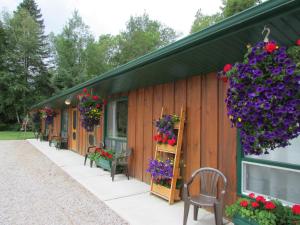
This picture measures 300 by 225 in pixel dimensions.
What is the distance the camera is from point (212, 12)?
2442 cm

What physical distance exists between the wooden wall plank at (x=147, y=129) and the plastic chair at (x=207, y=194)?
1.85 metres

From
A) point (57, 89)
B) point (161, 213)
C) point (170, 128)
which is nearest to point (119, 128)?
point (170, 128)

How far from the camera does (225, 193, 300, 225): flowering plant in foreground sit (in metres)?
2.09

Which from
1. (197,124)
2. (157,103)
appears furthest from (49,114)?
(197,124)

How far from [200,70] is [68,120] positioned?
8570 mm

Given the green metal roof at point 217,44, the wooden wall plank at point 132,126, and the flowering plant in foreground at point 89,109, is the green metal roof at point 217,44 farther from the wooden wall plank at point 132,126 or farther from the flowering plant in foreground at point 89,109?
the flowering plant in foreground at point 89,109

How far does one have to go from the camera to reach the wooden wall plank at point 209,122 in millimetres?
3412

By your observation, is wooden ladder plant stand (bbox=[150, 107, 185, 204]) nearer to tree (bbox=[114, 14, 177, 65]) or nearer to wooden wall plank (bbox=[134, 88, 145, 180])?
wooden wall plank (bbox=[134, 88, 145, 180])

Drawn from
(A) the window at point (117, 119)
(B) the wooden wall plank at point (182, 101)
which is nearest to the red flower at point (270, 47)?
(B) the wooden wall plank at point (182, 101)

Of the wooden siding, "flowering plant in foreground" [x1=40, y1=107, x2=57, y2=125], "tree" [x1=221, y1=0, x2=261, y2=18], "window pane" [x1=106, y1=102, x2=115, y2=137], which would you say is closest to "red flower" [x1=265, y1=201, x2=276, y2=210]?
the wooden siding

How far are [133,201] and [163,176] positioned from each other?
23.7 inches

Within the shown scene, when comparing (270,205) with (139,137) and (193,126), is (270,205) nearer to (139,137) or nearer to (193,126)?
(193,126)

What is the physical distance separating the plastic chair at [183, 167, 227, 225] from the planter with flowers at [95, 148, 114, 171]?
2.90m

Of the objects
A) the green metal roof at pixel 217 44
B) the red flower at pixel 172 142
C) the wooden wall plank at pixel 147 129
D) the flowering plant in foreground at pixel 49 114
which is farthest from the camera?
the flowering plant in foreground at pixel 49 114
